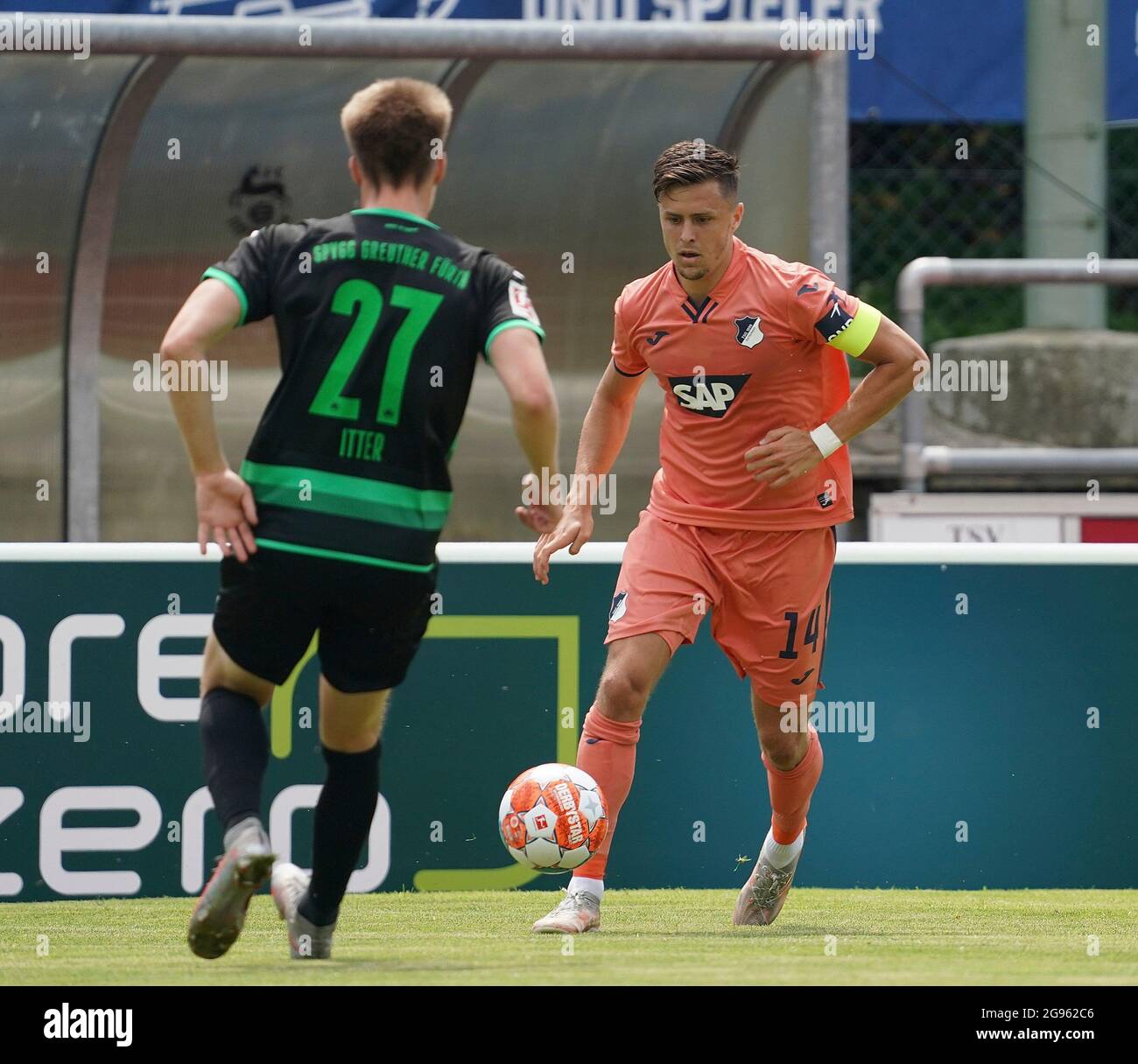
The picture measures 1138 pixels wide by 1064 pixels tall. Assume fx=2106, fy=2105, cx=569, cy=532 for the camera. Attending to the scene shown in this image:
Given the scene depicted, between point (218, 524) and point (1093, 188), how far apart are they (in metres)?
6.06

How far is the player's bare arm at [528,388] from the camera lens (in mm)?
4090

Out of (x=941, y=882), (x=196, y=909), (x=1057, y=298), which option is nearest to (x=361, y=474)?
(x=196, y=909)

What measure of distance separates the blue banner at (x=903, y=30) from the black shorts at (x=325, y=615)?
211 inches

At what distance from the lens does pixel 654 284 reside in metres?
5.40

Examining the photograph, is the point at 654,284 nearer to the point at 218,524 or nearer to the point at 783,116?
the point at 218,524

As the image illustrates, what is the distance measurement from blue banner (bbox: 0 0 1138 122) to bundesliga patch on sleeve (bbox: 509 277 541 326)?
202 inches

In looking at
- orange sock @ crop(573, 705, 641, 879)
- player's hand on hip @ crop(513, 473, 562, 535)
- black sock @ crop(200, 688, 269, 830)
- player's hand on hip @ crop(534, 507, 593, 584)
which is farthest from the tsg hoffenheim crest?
black sock @ crop(200, 688, 269, 830)

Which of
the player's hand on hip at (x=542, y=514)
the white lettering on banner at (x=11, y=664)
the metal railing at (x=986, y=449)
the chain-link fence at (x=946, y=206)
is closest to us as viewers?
the player's hand on hip at (x=542, y=514)

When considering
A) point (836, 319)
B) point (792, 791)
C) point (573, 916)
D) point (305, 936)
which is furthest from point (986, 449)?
point (305, 936)

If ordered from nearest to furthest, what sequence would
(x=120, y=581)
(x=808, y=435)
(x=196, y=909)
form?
(x=196, y=909) → (x=808, y=435) → (x=120, y=581)

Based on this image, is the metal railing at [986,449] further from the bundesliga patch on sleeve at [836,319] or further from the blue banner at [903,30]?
the bundesliga patch on sleeve at [836,319]

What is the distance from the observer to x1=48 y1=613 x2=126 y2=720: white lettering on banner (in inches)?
235

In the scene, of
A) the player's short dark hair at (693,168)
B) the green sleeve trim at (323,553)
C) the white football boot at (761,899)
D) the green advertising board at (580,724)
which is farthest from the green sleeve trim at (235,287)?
the white football boot at (761,899)

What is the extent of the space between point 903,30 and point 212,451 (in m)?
5.83
